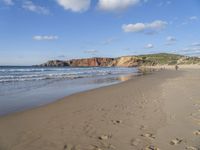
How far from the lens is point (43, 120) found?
639 cm

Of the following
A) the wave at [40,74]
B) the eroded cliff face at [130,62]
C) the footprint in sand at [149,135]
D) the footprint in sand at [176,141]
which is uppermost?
the footprint in sand at [149,135]

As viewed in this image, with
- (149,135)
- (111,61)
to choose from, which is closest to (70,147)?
(149,135)

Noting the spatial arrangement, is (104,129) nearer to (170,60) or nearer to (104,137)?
(104,137)

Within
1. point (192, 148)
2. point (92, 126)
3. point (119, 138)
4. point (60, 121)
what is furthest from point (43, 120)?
point (192, 148)

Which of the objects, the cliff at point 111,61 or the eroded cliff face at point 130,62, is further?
the cliff at point 111,61

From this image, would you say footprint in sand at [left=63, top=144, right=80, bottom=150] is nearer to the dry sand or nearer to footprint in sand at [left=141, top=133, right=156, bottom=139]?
the dry sand

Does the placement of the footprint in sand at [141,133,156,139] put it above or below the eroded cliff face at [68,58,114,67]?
above

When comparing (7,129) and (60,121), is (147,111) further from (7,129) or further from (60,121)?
(7,129)

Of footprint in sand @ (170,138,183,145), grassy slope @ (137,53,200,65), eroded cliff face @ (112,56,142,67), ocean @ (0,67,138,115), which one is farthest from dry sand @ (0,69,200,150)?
eroded cliff face @ (112,56,142,67)

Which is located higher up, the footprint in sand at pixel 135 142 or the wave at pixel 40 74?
the footprint in sand at pixel 135 142

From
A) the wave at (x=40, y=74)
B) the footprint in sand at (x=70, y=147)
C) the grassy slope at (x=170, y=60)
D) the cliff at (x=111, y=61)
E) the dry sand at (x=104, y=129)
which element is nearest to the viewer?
the footprint in sand at (x=70, y=147)

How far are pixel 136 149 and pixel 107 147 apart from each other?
→ 0.56m

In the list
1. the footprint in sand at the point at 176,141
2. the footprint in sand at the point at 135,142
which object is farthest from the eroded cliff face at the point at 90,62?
the footprint in sand at the point at 176,141

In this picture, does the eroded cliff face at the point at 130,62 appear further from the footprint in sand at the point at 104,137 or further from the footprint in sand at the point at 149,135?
the footprint in sand at the point at 104,137
